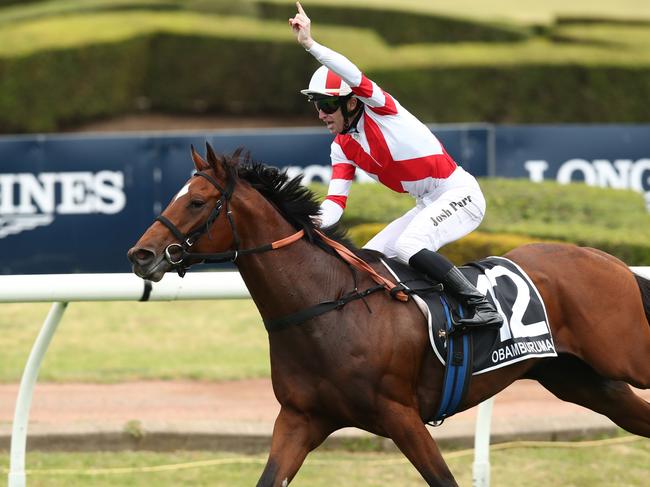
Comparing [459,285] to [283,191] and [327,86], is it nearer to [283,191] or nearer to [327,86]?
[283,191]

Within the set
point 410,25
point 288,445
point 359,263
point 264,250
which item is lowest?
point 410,25

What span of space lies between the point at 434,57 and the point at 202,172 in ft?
44.4

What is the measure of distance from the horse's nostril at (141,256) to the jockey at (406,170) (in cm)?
83

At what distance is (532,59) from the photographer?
17.3m

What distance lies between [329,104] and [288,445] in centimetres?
127

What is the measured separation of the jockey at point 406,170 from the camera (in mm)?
4355

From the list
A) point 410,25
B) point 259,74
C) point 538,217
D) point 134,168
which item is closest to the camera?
point 538,217

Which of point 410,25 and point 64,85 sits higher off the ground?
point 410,25

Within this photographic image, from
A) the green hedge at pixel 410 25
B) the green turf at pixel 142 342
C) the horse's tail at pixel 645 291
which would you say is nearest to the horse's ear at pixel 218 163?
the horse's tail at pixel 645 291

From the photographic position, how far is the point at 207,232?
4.00 meters

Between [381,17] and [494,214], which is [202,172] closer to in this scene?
[494,214]

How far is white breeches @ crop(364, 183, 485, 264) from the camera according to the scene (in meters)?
4.45

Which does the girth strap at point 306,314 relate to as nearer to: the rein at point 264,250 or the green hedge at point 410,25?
the rein at point 264,250

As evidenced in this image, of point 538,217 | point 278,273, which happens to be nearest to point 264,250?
point 278,273
